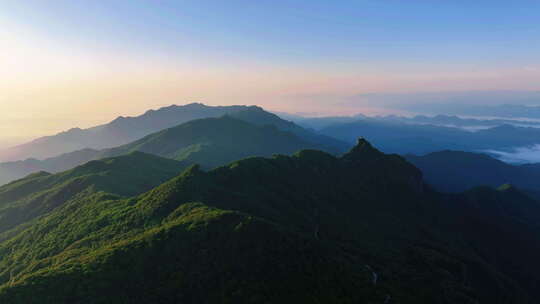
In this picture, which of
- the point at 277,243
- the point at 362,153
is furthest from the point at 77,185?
the point at 362,153

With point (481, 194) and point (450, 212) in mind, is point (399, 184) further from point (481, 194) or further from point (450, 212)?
point (481, 194)

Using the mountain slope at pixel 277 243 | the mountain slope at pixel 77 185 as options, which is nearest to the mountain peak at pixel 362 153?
the mountain slope at pixel 277 243

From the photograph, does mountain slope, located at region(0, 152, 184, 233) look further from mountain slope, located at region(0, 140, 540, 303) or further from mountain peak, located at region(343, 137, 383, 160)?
mountain peak, located at region(343, 137, 383, 160)

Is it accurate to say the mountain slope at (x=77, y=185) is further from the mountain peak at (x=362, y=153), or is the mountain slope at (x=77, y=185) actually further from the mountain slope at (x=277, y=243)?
the mountain peak at (x=362, y=153)

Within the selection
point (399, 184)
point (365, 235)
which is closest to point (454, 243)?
point (399, 184)

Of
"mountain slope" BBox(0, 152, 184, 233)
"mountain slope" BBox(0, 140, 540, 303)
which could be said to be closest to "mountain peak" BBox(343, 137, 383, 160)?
"mountain slope" BBox(0, 140, 540, 303)

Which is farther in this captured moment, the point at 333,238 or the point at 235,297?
the point at 333,238

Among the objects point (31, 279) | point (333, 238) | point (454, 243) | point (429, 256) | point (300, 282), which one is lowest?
point (454, 243)
